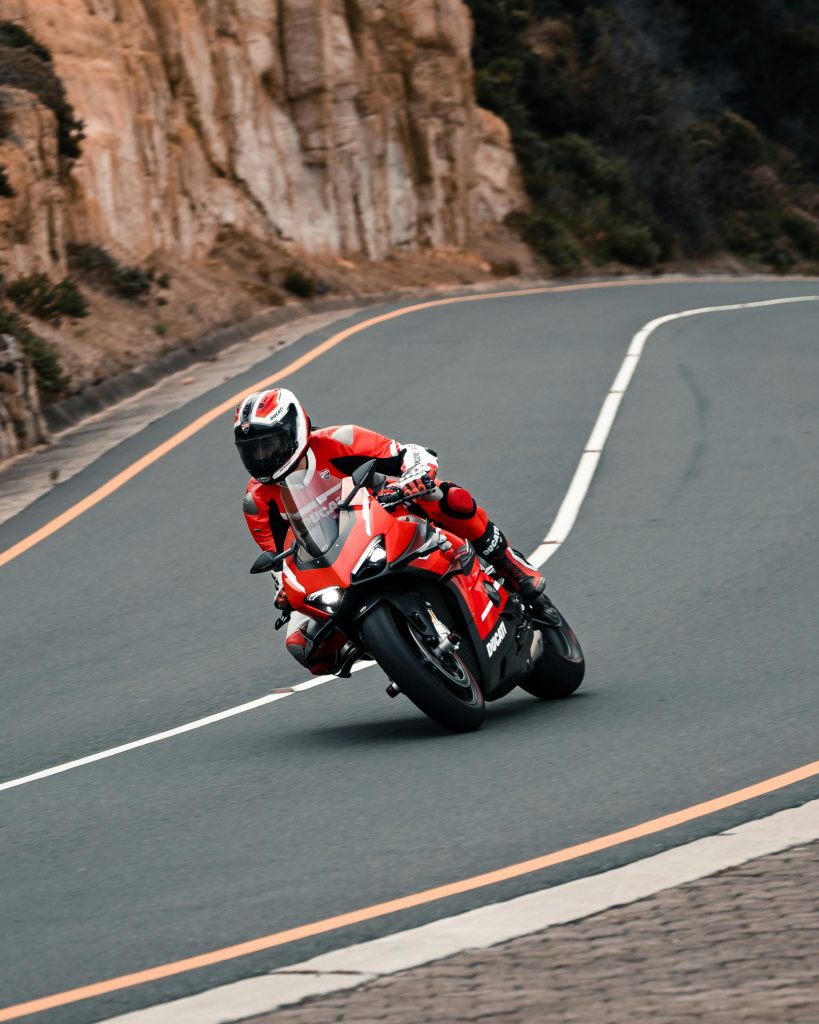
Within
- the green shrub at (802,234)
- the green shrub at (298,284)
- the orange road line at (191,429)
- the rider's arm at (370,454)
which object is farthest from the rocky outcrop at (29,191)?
the green shrub at (802,234)

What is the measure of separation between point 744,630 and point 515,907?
4.73m

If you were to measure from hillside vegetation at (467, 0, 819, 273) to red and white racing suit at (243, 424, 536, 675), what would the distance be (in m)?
33.1

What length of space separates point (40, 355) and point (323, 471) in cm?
1293

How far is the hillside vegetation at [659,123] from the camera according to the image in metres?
45.7

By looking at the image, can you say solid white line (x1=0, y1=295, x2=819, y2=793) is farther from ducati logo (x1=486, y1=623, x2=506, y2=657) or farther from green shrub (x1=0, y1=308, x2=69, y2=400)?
green shrub (x1=0, y1=308, x2=69, y2=400)

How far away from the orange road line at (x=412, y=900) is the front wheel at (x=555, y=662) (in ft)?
6.59

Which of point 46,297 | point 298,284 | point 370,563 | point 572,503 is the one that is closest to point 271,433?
point 370,563

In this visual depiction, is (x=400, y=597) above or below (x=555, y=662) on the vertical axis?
above

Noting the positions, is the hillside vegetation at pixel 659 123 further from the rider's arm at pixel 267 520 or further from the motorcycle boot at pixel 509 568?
the rider's arm at pixel 267 520

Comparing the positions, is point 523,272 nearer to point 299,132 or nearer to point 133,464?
point 299,132

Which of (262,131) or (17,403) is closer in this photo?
(17,403)

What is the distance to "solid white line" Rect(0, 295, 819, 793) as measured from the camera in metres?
8.82

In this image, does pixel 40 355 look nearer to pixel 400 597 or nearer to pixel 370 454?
pixel 370 454

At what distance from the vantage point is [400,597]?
7.91 metres
